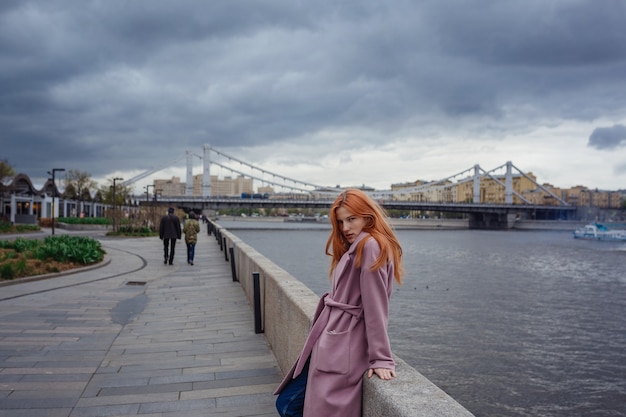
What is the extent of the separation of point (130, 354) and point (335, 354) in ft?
12.3

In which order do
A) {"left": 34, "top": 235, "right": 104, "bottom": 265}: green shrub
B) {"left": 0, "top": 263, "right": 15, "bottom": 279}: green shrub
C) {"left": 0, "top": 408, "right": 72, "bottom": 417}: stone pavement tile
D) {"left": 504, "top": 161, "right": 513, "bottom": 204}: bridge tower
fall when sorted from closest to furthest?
{"left": 0, "top": 408, "right": 72, "bottom": 417}: stone pavement tile → {"left": 0, "top": 263, "right": 15, "bottom": 279}: green shrub → {"left": 34, "top": 235, "right": 104, "bottom": 265}: green shrub → {"left": 504, "top": 161, "right": 513, "bottom": 204}: bridge tower

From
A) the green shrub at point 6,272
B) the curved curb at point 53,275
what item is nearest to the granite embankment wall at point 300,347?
the curved curb at point 53,275

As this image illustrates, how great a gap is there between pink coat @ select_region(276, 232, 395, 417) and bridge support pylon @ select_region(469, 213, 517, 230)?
85374mm

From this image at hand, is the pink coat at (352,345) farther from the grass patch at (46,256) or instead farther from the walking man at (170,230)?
the walking man at (170,230)

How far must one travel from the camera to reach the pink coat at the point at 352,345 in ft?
8.02

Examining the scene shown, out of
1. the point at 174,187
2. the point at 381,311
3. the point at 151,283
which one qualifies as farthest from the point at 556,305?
the point at 174,187

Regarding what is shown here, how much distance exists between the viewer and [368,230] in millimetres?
2719

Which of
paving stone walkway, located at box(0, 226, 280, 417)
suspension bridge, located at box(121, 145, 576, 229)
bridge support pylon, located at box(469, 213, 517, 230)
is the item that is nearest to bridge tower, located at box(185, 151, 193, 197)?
suspension bridge, located at box(121, 145, 576, 229)

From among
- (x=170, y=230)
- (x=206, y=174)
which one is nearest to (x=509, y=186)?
(x=206, y=174)

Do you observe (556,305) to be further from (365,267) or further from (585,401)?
(365,267)

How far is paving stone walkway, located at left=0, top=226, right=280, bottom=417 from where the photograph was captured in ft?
13.6

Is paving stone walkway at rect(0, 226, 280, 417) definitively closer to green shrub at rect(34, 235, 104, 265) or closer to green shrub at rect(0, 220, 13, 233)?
green shrub at rect(34, 235, 104, 265)

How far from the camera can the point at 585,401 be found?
8234 mm

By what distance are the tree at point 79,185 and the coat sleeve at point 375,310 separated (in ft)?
214
